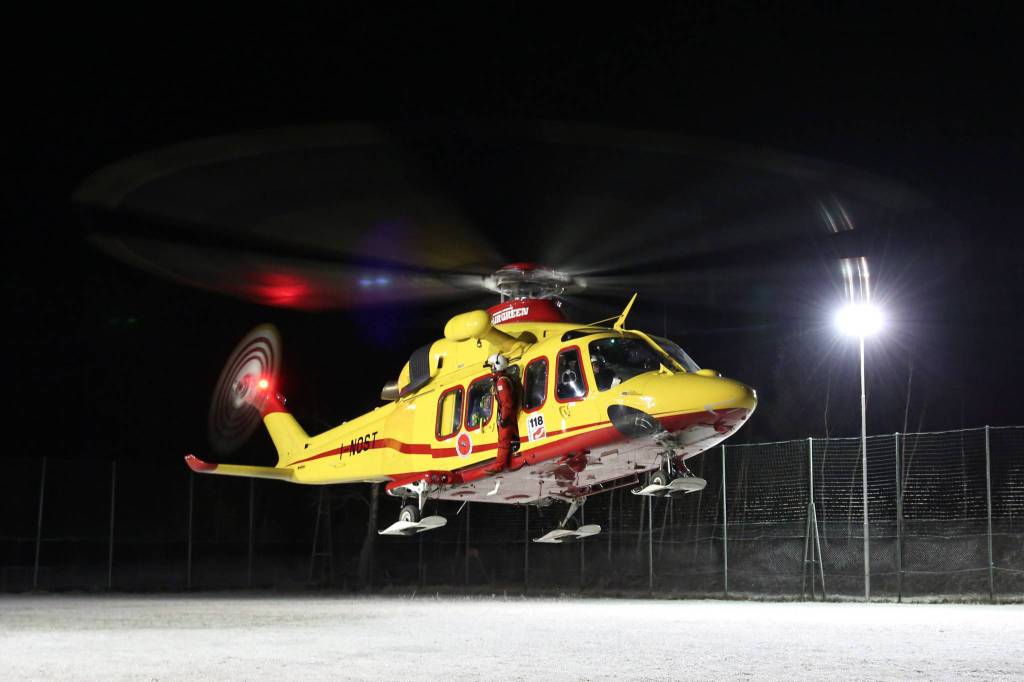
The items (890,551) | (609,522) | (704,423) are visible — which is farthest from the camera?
(609,522)

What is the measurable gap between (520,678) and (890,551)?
14.1 m

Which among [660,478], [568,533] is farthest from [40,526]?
[660,478]

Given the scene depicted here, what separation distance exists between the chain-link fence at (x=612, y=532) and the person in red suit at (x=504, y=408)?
8525 mm

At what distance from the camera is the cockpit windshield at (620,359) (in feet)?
34.7

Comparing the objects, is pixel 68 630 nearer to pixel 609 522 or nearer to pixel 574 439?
pixel 574 439

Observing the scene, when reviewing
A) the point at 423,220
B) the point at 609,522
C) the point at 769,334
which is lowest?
the point at 609,522

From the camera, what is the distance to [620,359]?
10.8 m

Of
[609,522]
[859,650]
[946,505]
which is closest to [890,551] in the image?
[946,505]

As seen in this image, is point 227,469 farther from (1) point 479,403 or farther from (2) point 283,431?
(1) point 479,403

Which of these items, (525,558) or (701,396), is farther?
(525,558)

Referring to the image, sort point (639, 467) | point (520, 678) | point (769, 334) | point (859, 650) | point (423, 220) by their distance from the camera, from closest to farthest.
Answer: point (520, 678) < point (859, 650) < point (423, 220) < point (639, 467) < point (769, 334)

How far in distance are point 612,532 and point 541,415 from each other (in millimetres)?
11132

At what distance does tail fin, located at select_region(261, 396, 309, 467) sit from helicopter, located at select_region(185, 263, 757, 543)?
1235 mm

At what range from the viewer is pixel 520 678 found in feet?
22.9
